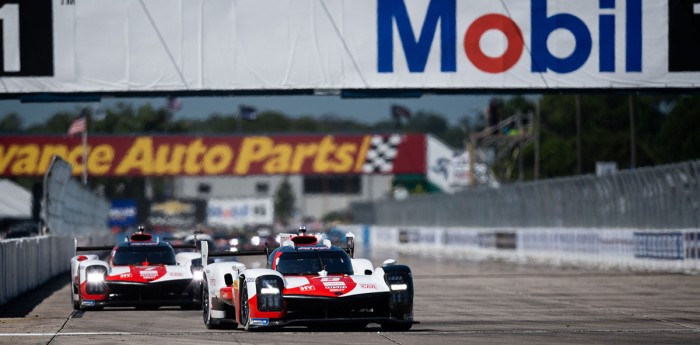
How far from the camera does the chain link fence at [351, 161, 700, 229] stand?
Result: 3625 cm

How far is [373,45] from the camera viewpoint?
2588 centimetres

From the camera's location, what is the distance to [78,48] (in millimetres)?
25703

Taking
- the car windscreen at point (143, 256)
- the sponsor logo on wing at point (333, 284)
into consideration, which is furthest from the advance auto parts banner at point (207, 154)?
→ the sponsor logo on wing at point (333, 284)

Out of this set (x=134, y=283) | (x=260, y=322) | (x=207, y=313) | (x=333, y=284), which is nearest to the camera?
(x=260, y=322)

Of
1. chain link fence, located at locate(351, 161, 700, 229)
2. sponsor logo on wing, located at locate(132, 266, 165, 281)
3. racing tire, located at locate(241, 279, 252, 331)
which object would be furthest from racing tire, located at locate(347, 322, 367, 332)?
chain link fence, located at locate(351, 161, 700, 229)

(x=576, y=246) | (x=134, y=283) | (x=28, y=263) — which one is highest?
(x=134, y=283)

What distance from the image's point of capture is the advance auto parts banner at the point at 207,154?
291 feet

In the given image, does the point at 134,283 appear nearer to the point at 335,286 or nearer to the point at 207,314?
the point at 207,314

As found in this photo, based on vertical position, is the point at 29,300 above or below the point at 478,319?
below

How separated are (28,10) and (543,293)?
1129 cm

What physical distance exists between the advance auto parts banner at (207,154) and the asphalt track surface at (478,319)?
5624cm

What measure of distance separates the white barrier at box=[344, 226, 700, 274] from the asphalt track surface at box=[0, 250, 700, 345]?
2911mm

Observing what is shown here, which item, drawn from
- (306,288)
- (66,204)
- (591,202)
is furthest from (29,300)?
(591,202)

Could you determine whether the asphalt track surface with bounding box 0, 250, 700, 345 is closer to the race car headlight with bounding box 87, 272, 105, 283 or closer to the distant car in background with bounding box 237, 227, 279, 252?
the race car headlight with bounding box 87, 272, 105, 283
